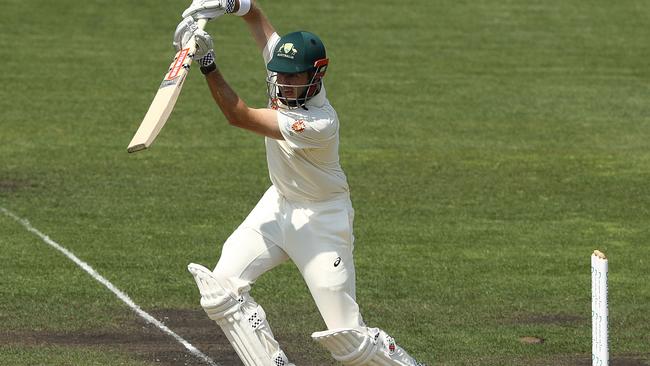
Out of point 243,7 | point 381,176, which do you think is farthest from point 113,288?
point 381,176

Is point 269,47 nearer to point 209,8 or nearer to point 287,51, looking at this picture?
point 209,8

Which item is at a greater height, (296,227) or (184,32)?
(184,32)

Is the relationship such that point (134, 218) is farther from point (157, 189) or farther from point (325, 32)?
point (325, 32)

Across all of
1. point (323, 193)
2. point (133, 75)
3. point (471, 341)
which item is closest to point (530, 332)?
point (471, 341)

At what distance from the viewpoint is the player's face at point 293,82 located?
7.67m

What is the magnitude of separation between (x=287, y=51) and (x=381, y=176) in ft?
26.3

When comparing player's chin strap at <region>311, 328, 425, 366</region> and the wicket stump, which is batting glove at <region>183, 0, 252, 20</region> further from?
the wicket stump

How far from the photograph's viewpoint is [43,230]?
12.8m

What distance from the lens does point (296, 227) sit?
25.7 feet

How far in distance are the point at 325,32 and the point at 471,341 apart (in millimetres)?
14583

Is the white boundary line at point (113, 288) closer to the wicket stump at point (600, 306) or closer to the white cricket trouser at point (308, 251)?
the white cricket trouser at point (308, 251)

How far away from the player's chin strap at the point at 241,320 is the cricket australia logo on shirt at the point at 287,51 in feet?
4.38

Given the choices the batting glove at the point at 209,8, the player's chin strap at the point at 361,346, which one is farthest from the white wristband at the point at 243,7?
the player's chin strap at the point at 361,346

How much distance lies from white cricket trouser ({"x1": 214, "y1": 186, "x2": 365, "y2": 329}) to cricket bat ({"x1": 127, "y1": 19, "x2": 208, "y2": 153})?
93cm
